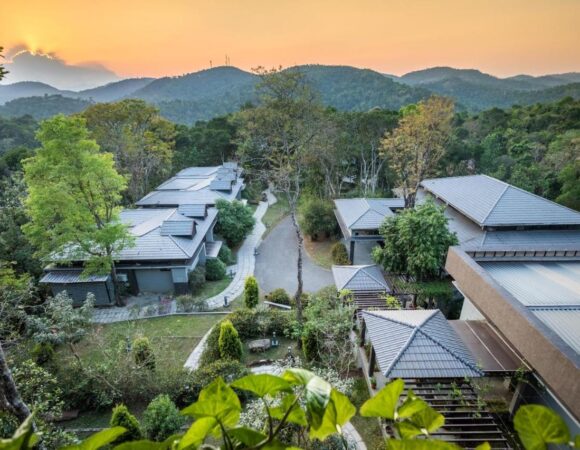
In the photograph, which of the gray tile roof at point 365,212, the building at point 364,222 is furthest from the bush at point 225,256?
the gray tile roof at point 365,212

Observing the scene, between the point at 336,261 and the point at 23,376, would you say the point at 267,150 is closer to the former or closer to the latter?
the point at 336,261

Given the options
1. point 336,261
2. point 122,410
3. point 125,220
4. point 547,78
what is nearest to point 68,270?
point 125,220

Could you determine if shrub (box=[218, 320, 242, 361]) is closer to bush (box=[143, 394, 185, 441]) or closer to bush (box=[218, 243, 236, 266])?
bush (box=[143, 394, 185, 441])

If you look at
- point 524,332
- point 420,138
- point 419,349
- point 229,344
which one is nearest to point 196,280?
point 229,344

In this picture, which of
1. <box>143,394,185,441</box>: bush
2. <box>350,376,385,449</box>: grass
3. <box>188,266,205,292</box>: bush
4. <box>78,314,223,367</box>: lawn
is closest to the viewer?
<box>143,394,185,441</box>: bush

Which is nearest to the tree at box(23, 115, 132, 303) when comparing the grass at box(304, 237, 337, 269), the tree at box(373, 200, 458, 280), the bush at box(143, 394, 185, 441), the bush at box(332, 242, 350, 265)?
the bush at box(143, 394, 185, 441)

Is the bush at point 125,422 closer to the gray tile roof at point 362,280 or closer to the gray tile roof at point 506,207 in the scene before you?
the gray tile roof at point 362,280

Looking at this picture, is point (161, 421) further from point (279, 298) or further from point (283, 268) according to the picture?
point (283, 268)
